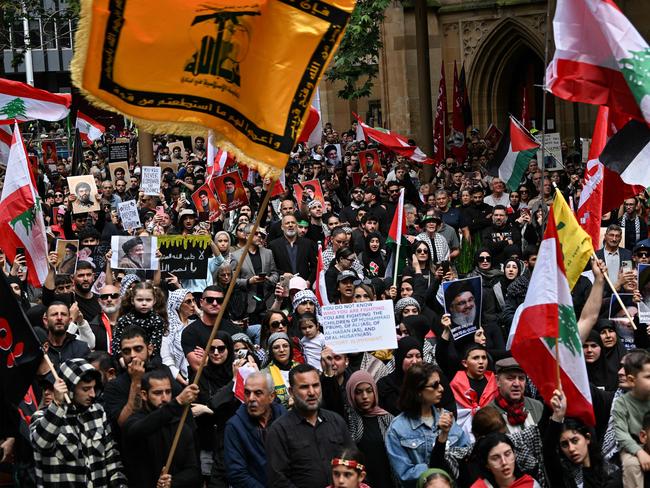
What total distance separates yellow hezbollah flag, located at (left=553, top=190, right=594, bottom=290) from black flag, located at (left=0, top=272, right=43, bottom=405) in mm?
3642

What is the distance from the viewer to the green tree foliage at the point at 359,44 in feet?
83.0

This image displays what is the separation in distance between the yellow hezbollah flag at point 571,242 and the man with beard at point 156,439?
2891mm

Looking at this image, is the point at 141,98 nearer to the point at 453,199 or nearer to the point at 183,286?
the point at 183,286

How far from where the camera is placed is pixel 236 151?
7.75m

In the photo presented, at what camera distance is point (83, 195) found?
58.3 feet

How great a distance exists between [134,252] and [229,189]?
4.82m

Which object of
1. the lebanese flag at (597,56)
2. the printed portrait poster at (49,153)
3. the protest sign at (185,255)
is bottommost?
the printed portrait poster at (49,153)

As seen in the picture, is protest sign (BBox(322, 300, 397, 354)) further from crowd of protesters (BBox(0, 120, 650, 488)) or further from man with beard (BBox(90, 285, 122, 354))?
man with beard (BBox(90, 285, 122, 354))

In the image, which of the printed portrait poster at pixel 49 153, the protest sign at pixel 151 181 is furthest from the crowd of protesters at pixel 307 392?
the printed portrait poster at pixel 49 153

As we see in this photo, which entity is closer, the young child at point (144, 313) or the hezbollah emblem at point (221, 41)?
the hezbollah emblem at point (221, 41)

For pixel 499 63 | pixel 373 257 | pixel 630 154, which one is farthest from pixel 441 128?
pixel 630 154

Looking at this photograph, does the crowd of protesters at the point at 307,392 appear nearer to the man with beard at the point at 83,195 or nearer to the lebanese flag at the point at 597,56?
the lebanese flag at the point at 597,56

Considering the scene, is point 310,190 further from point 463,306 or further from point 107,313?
point 463,306

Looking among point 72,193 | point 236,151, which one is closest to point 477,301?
point 236,151
